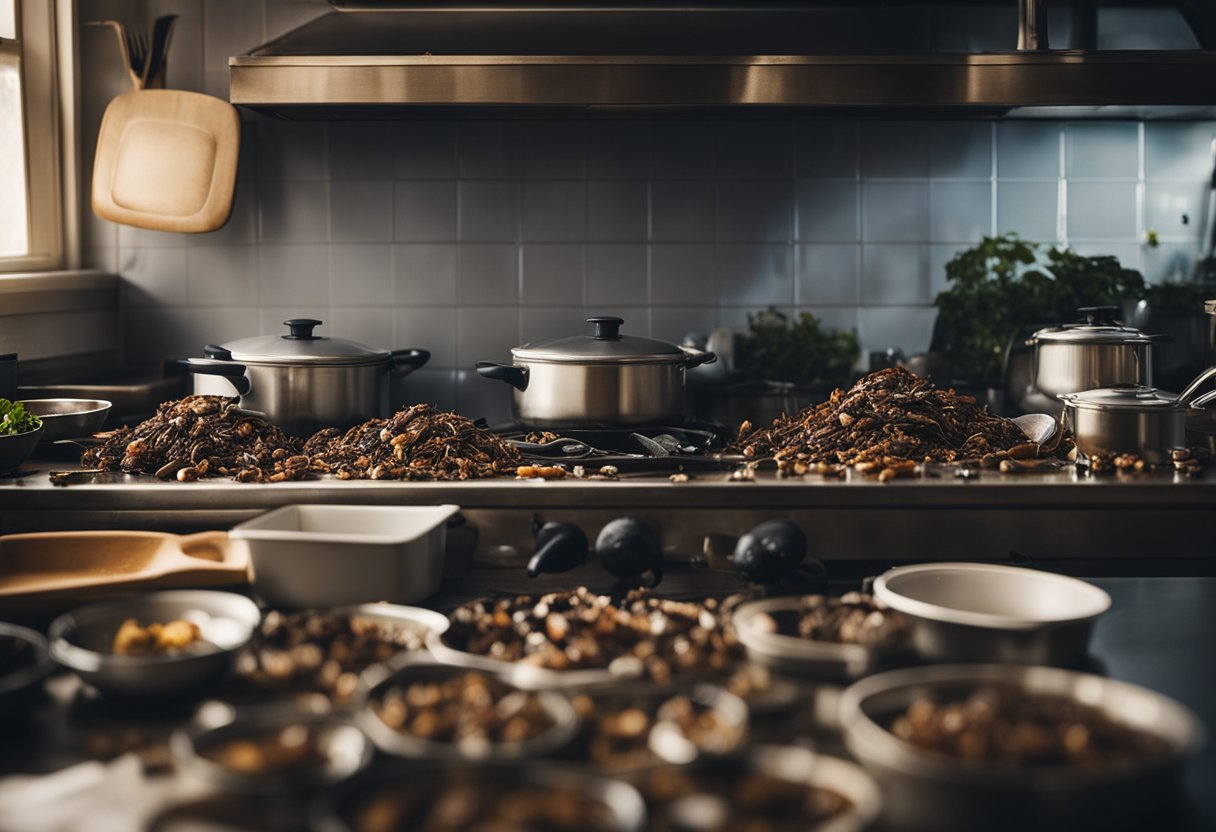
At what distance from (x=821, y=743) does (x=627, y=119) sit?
2.62 m

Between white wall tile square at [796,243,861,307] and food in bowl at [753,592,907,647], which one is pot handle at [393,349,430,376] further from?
food in bowl at [753,592,907,647]

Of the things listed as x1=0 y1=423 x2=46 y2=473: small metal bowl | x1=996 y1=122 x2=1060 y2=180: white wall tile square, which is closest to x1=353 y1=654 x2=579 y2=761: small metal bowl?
x1=0 y1=423 x2=46 y2=473: small metal bowl

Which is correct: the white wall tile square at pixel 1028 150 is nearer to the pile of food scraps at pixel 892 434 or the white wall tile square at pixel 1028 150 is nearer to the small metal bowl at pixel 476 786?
the pile of food scraps at pixel 892 434

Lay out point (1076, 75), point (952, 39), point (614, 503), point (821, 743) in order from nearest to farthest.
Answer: point (821, 743)
point (614, 503)
point (1076, 75)
point (952, 39)

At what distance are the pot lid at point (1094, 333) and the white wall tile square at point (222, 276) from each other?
2.24 meters

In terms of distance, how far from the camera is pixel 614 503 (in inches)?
86.2

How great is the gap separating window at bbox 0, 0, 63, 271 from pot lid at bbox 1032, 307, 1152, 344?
A: 108 inches

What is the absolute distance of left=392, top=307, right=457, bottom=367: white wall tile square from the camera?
3.58 m

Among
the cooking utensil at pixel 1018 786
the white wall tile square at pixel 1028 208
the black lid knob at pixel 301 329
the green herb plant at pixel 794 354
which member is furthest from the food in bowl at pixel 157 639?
the white wall tile square at pixel 1028 208

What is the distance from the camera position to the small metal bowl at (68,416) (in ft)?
8.33

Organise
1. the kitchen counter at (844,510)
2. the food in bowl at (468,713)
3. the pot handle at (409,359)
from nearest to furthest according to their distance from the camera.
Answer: the food in bowl at (468,713)
the kitchen counter at (844,510)
the pot handle at (409,359)

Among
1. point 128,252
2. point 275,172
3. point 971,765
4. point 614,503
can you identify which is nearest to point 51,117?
point 128,252

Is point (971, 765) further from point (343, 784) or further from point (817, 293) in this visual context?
point (817, 293)

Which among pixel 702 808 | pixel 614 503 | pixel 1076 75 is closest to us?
pixel 702 808
